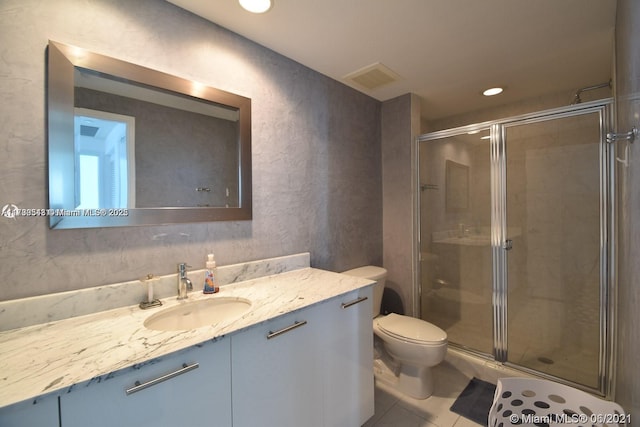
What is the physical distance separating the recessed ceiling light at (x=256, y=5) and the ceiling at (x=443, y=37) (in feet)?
0.13

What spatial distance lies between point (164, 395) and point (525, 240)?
243 cm

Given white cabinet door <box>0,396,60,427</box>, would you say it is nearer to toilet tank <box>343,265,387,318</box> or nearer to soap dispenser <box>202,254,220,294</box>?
soap dispenser <box>202,254,220,294</box>

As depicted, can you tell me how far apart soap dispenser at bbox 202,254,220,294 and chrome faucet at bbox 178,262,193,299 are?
73mm

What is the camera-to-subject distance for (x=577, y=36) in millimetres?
1574

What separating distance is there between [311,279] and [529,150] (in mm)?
1895

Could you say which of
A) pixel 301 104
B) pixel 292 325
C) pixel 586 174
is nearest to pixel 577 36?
pixel 586 174

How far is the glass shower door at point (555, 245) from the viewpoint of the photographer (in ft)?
5.70

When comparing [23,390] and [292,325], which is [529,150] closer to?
[292,325]

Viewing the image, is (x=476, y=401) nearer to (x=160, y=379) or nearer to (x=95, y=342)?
(x=160, y=379)

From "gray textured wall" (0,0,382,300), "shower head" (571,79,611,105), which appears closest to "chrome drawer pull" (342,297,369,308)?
"gray textured wall" (0,0,382,300)

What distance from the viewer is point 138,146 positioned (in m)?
1.19

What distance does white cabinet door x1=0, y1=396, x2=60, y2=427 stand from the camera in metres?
0.56

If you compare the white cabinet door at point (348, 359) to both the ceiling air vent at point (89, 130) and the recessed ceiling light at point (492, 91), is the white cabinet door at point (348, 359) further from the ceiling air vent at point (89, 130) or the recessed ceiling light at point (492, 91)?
the recessed ceiling light at point (492, 91)

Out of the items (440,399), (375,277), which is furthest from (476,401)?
(375,277)
